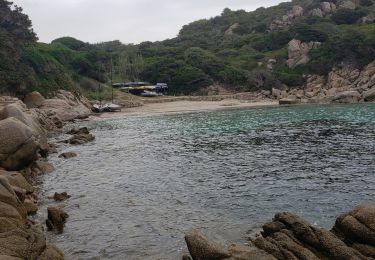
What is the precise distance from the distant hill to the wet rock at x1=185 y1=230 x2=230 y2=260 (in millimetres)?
60837

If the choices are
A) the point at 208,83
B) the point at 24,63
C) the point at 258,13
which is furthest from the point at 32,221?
the point at 258,13

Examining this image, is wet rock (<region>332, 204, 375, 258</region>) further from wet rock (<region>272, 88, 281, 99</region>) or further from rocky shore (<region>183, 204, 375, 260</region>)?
wet rock (<region>272, 88, 281, 99</region>)

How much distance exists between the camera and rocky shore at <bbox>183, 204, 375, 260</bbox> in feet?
40.3

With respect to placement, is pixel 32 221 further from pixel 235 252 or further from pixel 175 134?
pixel 175 134

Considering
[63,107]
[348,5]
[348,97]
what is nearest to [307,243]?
[63,107]

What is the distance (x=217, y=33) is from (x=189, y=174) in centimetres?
15966

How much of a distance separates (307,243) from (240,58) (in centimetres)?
11761

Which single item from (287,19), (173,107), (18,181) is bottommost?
(18,181)

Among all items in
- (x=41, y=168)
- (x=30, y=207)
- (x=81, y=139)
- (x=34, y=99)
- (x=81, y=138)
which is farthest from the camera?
(x=34, y=99)

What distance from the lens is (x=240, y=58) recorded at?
12712 centimetres

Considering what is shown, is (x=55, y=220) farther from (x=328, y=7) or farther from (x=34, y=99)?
(x=328, y=7)

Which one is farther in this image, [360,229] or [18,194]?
[18,194]

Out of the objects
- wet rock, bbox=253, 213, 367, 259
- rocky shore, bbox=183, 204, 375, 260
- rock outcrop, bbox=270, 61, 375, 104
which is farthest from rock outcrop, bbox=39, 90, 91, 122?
wet rock, bbox=253, 213, 367, 259

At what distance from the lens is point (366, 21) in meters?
122
